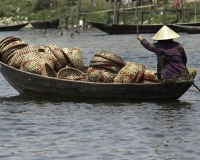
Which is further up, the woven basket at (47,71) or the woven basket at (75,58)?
the woven basket at (75,58)

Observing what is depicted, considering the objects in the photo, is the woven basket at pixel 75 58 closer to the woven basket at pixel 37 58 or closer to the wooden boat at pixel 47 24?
the woven basket at pixel 37 58

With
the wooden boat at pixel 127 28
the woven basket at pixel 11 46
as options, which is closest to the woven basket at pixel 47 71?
the woven basket at pixel 11 46

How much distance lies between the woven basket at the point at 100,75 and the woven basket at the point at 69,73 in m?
0.49

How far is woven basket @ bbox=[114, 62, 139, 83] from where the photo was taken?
40.8ft

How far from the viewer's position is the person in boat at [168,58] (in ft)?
39.9

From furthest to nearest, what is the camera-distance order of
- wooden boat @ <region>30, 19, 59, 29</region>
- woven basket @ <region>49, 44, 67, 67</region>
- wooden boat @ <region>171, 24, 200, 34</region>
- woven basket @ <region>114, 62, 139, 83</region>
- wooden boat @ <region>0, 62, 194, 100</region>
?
wooden boat @ <region>30, 19, 59, 29</region> → wooden boat @ <region>171, 24, 200, 34</region> → woven basket @ <region>49, 44, 67, 67</region> → woven basket @ <region>114, 62, 139, 83</region> → wooden boat @ <region>0, 62, 194, 100</region>

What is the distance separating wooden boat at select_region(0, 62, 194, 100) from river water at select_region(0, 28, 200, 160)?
13 centimetres

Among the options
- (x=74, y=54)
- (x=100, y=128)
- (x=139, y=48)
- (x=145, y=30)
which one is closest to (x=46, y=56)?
(x=74, y=54)

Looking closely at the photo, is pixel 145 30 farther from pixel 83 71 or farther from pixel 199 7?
pixel 83 71

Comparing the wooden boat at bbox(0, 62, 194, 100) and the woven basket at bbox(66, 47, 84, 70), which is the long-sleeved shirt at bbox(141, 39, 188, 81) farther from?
the woven basket at bbox(66, 47, 84, 70)

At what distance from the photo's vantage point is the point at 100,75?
12.7 meters

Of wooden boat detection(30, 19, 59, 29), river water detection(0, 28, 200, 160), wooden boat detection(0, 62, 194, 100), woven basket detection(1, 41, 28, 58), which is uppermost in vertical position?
woven basket detection(1, 41, 28, 58)

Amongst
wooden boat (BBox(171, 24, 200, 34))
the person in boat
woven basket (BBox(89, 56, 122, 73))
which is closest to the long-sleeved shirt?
the person in boat

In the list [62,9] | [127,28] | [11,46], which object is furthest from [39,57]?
[62,9]
